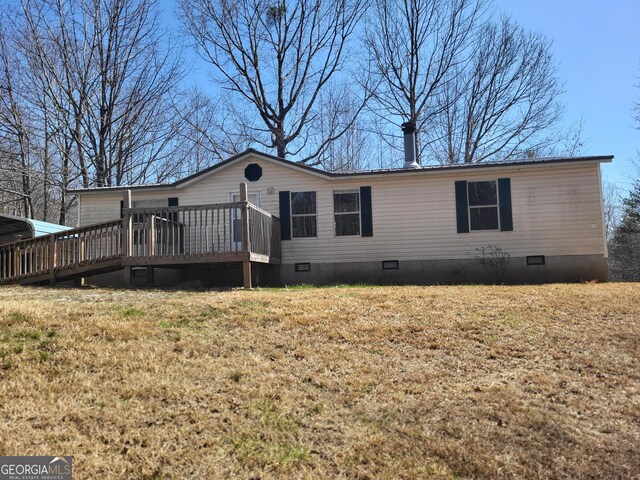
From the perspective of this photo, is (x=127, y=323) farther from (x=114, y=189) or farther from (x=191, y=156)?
(x=191, y=156)

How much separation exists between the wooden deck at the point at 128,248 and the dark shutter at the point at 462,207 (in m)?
4.98

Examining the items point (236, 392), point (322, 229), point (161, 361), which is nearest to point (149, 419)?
point (236, 392)

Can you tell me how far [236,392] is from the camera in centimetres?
368

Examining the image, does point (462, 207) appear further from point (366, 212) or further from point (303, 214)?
point (303, 214)

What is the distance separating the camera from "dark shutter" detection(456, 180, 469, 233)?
11734 mm

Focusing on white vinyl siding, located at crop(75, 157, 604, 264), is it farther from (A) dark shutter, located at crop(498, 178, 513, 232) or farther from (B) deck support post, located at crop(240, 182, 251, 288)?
(B) deck support post, located at crop(240, 182, 251, 288)

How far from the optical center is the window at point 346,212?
40.0ft

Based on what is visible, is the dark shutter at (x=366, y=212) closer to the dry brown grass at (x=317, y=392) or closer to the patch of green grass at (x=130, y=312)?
the dry brown grass at (x=317, y=392)

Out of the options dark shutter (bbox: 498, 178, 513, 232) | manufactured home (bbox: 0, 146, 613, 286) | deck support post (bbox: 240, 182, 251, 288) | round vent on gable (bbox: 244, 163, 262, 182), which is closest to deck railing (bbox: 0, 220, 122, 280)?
manufactured home (bbox: 0, 146, 613, 286)

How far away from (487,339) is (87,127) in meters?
20.0

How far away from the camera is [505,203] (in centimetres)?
1161

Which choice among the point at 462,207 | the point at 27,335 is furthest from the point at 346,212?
the point at 27,335

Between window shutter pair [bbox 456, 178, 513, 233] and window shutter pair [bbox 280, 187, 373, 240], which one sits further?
window shutter pair [bbox 280, 187, 373, 240]

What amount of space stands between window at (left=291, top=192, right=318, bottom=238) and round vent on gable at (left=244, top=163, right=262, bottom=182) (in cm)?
107
